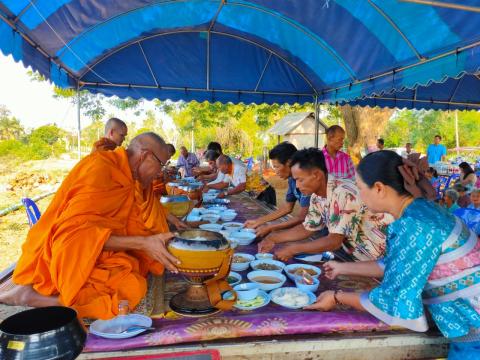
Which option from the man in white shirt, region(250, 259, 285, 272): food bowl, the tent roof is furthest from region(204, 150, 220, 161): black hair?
region(250, 259, 285, 272): food bowl

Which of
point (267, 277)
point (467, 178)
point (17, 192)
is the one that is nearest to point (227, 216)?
point (267, 277)

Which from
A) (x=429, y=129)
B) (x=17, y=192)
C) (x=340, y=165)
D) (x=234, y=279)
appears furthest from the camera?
(x=429, y=129)

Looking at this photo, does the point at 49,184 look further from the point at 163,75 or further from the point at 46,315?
the point at 46,315

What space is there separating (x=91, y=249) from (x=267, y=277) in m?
0.88

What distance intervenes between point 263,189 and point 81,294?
4732 millimetres

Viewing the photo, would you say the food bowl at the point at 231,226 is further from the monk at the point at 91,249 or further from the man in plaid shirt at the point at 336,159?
the man in plaid shirt at the point at 336,159

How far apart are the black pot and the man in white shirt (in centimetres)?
404

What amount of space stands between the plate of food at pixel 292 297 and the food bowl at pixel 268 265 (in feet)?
1.02

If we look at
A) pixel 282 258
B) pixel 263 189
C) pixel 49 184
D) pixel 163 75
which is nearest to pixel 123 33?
pixel 163 75

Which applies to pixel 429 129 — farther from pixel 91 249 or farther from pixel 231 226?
pixel 91 249

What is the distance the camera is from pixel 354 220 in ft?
7.36

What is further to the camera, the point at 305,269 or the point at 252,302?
the point at 305,269

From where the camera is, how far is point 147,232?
2.03 m

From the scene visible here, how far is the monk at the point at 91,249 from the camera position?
1.54m
